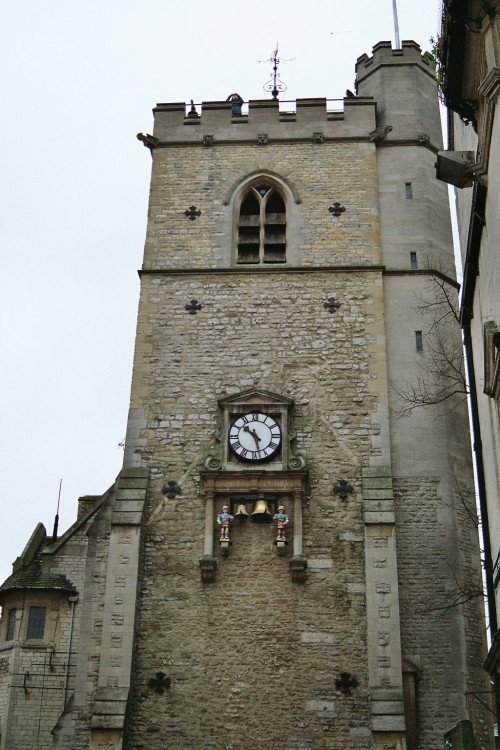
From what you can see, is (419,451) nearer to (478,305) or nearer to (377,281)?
(377,281)

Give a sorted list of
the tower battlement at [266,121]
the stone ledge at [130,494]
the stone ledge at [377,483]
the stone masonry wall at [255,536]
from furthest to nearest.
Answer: the tower battlement at [266,121]
the stone ledge at [130,494]
the stone ledge at [377,483]
the stone masonry wall at [255,536]

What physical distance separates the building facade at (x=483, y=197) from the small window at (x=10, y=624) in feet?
36.9

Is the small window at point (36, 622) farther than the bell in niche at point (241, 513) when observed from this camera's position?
Yes

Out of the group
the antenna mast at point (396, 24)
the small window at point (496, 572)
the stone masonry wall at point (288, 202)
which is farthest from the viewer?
the antenna mast at point (396, 24)

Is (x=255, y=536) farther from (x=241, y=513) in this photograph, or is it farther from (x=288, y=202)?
(x=288, y=202)

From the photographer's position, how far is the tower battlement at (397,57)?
73.8 ft

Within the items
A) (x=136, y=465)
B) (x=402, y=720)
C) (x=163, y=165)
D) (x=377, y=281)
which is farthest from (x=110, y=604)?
(x=163, y=165)

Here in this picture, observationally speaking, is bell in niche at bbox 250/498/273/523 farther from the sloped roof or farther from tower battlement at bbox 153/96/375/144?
tower battlement at bbox 153/96/375/144

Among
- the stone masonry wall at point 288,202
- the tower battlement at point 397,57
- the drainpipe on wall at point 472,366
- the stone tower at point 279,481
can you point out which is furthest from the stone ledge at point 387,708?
the tower battlement at point 397,57

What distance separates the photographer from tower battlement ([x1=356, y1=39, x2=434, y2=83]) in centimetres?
2250

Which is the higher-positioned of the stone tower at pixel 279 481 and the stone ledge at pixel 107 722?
the stone tower at pixel 279 481

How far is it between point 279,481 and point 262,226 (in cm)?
577

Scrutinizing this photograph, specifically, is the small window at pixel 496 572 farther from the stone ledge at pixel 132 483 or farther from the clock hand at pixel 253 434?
the stone ledge at pixel 132 483

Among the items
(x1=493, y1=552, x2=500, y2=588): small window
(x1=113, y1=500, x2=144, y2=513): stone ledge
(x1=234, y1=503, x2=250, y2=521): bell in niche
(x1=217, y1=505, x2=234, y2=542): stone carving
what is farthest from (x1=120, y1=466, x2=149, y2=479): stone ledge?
(x1=493, y1=552, x2=500, y2=588): small window
